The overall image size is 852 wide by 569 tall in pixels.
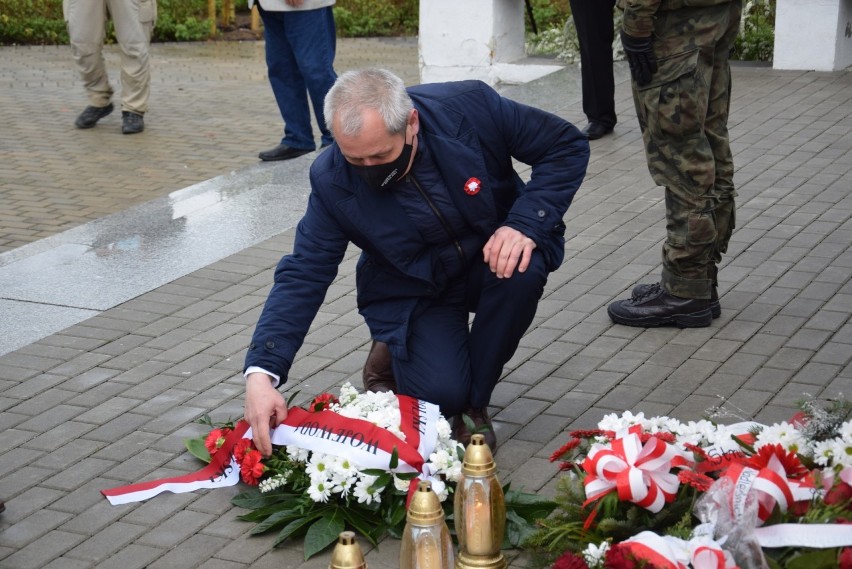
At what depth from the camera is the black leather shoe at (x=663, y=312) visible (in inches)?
203

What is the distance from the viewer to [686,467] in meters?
3.30

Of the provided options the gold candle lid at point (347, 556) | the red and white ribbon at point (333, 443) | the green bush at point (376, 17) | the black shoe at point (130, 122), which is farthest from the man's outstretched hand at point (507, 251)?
the green bush at point (376, 17)

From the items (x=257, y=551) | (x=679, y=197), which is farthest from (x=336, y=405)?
(x=679, y=197)

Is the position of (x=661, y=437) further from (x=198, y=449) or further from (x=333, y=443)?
(x=198, y=449)

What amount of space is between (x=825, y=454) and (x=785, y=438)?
0.62ft

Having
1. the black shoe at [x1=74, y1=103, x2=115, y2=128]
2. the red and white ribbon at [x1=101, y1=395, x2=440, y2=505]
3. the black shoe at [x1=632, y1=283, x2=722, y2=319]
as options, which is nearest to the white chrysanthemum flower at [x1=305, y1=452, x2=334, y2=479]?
the red and white ribbon at [x1=101, y1=395, x2=440, y2=505]

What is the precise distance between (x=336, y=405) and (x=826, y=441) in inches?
61.1

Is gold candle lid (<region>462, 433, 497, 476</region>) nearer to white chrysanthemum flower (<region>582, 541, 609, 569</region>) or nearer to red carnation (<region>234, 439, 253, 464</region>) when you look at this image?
white chrysanthemum flower (<region>582, 541, 609, 569</region>)

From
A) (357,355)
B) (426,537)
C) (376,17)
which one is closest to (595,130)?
(357,355)

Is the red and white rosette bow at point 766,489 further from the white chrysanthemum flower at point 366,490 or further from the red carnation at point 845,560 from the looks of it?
the white chrysanthemum flower at point 366,490

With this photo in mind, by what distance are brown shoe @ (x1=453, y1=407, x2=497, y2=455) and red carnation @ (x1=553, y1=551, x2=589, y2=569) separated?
111cm

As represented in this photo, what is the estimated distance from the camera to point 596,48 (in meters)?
8.19

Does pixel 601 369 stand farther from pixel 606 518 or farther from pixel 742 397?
pixel 606 518

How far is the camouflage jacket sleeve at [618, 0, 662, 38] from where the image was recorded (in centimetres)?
481
